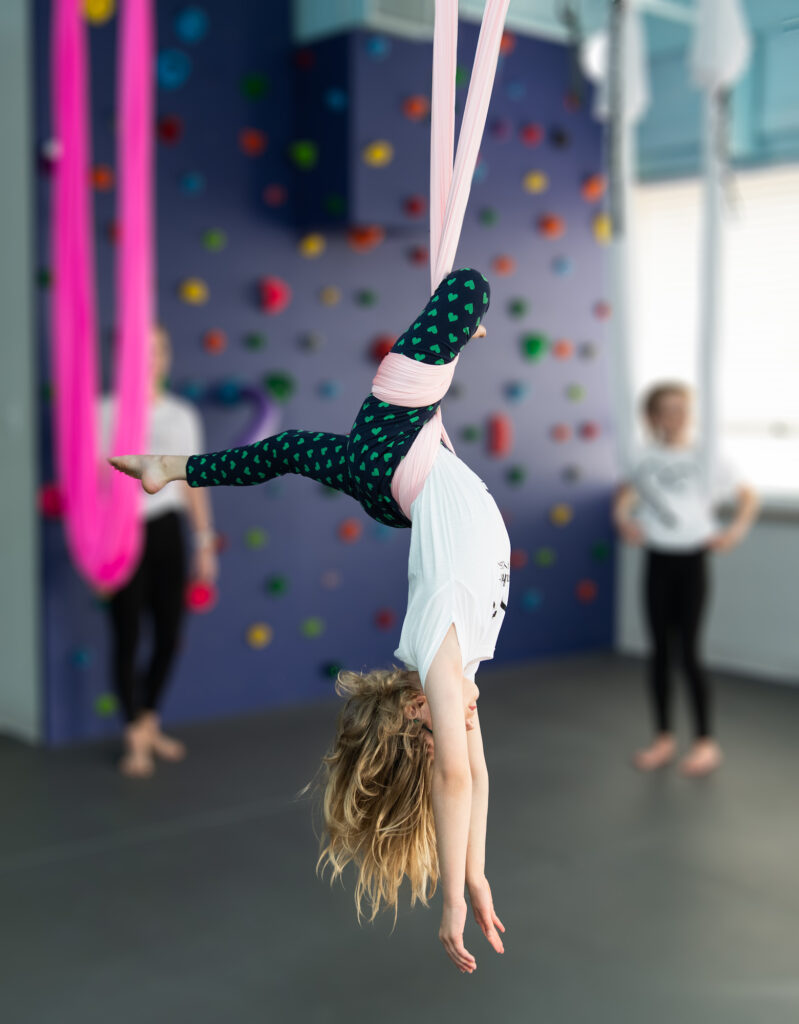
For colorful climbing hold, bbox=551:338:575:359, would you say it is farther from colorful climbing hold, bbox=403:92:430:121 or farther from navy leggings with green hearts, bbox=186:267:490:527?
navy leggings with green hearts, bbox=186:267:490:527

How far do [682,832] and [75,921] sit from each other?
1.68 meters

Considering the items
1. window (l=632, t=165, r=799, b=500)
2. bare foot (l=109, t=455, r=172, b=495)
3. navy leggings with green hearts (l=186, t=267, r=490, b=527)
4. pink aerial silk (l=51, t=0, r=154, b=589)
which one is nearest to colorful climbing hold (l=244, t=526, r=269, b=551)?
pink aerial silk (l=51, t=0, r=154, b=589)

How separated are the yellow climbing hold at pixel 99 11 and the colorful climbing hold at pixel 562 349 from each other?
242 cm

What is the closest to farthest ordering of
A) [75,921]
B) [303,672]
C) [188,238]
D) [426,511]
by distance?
[426,511] < [75,921] < [188,238] < [303,672]

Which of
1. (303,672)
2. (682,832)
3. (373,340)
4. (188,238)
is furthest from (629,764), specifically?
(188,238)

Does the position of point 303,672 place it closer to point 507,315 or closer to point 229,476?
point 507,315

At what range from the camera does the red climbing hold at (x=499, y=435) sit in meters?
5.31

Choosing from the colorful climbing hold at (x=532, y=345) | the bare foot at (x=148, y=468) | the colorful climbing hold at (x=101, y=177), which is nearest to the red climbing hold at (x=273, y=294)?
the colorful climbing hold at (x=101, y=177)

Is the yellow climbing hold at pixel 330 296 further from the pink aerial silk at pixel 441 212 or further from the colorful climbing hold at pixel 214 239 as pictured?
the pink aerial silk at pixel 441 212

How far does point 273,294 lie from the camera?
4.54 m

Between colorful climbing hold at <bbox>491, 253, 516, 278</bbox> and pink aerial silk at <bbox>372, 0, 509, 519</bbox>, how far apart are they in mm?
3921

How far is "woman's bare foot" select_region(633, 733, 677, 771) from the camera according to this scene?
404 centimetres

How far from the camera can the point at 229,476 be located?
146 cm

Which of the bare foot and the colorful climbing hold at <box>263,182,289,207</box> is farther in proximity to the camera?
the colorful climbing hold at <box>263,182,289,207</box>
